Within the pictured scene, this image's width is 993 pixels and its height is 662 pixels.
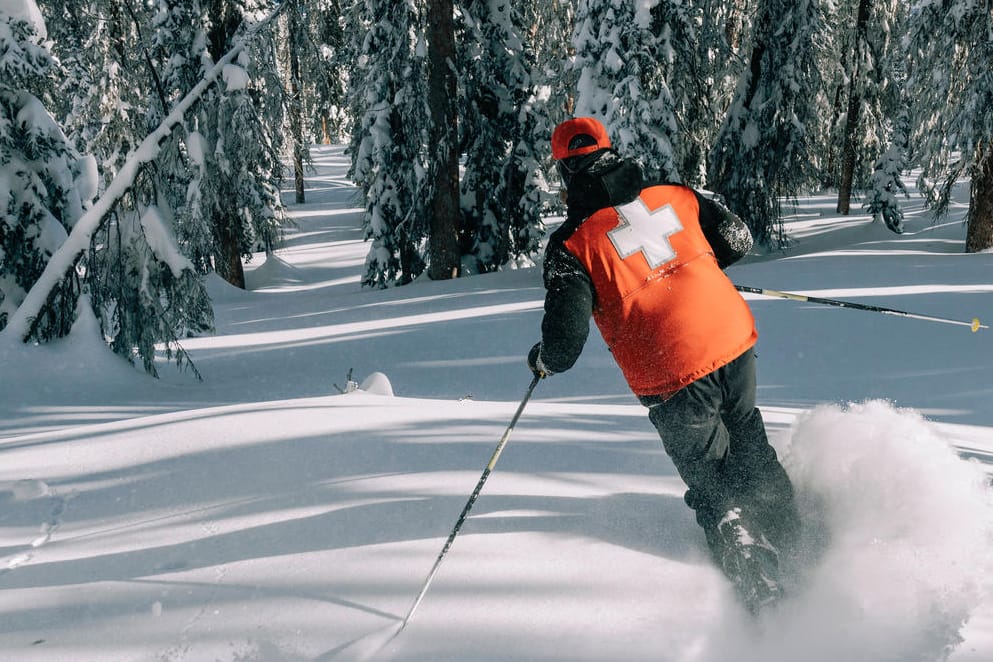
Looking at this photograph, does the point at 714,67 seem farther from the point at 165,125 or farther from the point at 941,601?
the point at 941,601

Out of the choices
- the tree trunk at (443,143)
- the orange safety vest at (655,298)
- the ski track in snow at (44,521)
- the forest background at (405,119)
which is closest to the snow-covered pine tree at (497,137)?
the forest background at (405,119)

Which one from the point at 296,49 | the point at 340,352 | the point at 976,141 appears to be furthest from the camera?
the point at 976,141

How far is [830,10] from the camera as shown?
1853 cm

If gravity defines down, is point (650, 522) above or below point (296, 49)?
below

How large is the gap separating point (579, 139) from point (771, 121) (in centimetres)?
1650

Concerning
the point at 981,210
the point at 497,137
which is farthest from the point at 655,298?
the point at 497,137

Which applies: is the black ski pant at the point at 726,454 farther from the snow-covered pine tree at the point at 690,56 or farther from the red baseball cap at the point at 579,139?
the snow-covered pine tree at the point at 690,56

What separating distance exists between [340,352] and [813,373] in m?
6.18

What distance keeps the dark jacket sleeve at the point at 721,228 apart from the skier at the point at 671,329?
0.14 m

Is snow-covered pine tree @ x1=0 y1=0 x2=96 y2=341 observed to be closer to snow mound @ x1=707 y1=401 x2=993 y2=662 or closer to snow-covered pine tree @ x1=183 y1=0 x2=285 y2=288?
snow-covered pine tree @ x1=183 y1=0 x2=285 y2=288

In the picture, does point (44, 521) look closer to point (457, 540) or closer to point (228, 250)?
point (457, 540)

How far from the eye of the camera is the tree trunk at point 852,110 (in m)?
22.6

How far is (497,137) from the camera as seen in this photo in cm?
1847

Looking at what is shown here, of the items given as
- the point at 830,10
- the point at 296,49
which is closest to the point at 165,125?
the point at 296,49
